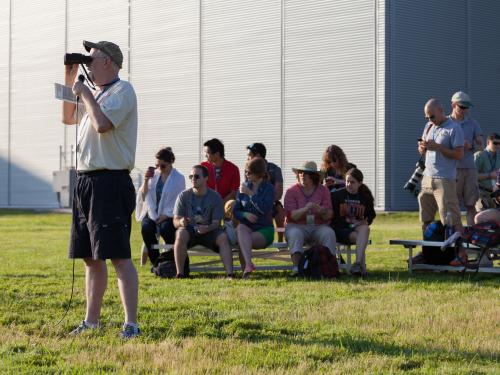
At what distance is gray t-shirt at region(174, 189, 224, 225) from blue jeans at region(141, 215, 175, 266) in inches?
24.3

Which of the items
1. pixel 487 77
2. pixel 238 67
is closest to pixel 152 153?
pixel 238 67

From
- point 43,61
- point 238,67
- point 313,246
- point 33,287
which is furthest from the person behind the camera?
point 43,61

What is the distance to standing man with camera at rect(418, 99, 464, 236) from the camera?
11.1 meters

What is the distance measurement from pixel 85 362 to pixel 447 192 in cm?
659

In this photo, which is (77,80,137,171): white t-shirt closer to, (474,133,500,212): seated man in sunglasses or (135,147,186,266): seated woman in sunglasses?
(135,147,186,266): seated woman in sunglasses

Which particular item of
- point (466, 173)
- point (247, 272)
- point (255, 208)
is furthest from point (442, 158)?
point (247, 272)

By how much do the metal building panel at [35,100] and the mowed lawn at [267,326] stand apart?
31598mm

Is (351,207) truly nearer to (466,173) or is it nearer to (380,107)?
(466,173)

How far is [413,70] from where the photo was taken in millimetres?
32750

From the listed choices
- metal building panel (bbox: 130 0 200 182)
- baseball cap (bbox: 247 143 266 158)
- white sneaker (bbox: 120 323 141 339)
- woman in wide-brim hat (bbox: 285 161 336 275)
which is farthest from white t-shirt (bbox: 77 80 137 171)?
metal building panel (bbox: 130 0 200 182)

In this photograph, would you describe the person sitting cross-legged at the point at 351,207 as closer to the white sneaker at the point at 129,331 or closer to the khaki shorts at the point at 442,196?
the khaki shorts at the point at 442,196

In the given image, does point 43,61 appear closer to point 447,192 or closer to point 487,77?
point 487,77

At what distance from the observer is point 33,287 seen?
977 centimetres

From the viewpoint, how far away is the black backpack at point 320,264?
416 inches
